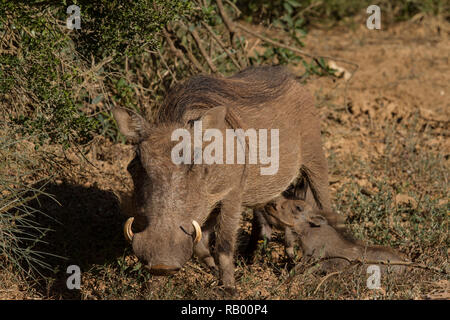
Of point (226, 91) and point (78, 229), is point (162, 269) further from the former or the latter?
point (78, 229)

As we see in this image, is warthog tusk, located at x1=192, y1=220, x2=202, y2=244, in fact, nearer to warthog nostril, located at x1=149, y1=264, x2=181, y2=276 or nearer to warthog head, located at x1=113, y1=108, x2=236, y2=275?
warthog head, located at x1=113, y1=108, x2=236, y2=275

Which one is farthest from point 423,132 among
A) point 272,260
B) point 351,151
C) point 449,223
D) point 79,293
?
point 79,293

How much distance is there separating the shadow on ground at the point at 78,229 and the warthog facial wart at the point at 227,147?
4.05 feet

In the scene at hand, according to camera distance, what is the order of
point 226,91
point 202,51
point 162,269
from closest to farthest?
point 162,269 < point 226,91 < point 202,51

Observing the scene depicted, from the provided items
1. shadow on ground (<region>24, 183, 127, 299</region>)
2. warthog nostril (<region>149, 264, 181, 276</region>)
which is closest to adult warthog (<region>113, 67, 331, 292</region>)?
warthog nostril (<region>149, 264, 181, 276</region>)

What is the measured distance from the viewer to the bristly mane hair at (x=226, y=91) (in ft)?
12.8

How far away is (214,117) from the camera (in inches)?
142

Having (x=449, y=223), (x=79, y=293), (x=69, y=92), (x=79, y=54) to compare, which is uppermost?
(x=79, y=54)

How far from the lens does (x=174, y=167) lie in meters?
3.41

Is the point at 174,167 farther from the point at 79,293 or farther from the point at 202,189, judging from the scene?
the point at 79,293

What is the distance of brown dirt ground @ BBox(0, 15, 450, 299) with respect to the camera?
13.1 ft

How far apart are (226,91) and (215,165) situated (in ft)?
2.08

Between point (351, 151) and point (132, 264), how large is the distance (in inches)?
101

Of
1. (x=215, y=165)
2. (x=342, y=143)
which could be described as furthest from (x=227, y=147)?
(x=342, y=143)
